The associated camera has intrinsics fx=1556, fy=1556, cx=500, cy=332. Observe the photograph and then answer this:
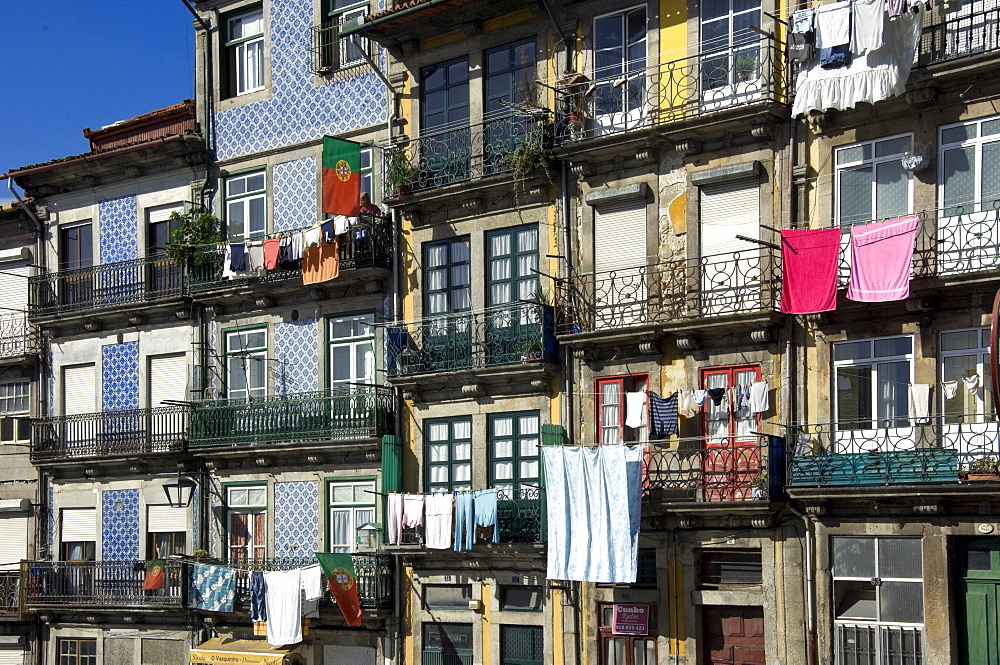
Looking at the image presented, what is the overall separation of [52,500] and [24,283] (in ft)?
17.3

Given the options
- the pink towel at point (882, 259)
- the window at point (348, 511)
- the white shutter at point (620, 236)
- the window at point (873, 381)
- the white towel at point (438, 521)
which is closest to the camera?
the pink towel at point (882, 259)

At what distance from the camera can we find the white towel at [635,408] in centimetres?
2592

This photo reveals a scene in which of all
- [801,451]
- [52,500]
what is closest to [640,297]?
[801,451]

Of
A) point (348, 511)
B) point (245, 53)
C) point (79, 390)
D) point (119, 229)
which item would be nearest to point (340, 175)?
point (245, 53)

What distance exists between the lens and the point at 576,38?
28.0 meters

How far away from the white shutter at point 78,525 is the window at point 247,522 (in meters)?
4.18

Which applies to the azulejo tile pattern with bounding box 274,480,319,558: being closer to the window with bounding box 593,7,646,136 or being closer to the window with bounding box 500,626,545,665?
the window with bounding box 500,626,545,665

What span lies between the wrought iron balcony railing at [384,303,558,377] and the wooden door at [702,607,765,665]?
5.34 m

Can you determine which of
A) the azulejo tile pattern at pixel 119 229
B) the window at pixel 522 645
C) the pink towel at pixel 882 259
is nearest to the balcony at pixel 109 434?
the azulejo tile pattern at pixel 119 229

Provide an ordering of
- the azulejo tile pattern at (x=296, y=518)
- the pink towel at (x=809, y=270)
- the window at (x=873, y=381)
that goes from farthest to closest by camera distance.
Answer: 1. the azulejo tile pattern at (x=296, y=518)
2. the window at (x=873, y=381)
3. the pink towel at (x=809, y=270)

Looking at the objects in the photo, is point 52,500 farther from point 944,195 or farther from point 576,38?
point 944,195

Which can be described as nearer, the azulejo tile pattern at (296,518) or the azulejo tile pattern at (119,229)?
the azulejo tile pattern at (296,518)

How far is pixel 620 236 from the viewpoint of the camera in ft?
89.0

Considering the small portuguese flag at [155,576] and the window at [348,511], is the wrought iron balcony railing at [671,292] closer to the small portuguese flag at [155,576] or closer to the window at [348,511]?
the window at [348,511]
